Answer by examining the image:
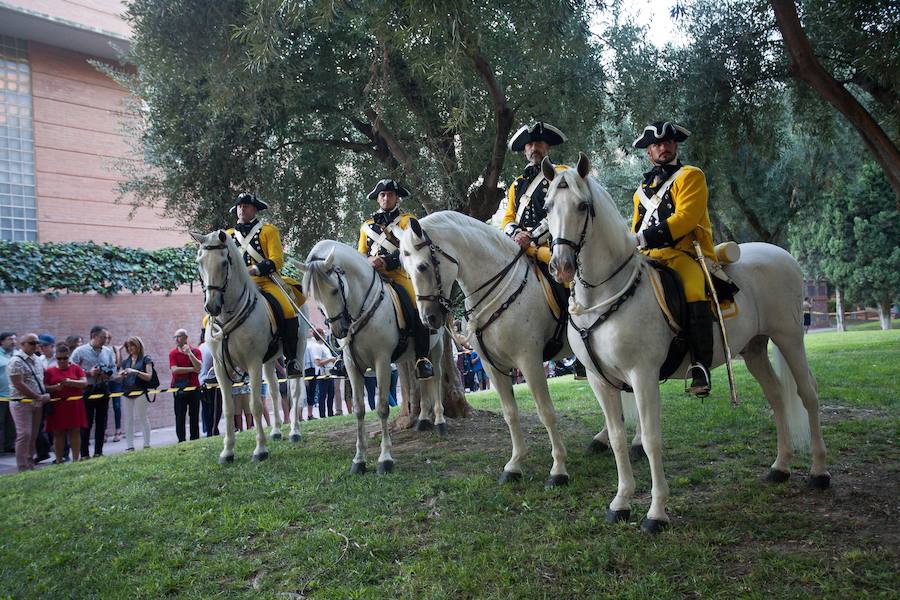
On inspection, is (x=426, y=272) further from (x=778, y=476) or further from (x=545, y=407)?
(x=778, y=476)

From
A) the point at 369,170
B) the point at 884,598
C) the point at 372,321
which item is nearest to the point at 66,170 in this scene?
the point at 369,170

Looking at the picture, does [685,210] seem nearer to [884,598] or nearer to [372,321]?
[884,598]

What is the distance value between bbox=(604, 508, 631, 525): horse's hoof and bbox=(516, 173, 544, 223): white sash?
3.27 meters

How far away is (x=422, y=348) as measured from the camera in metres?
8.20

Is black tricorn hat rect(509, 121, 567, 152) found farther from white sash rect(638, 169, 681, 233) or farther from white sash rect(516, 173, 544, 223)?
white sash rect(638, 169, 681, 233)

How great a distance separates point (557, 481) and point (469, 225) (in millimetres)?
2653

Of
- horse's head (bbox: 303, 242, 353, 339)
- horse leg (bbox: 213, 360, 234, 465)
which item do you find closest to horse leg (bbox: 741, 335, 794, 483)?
horse's head (bbox: 303, 242, 353, 339)

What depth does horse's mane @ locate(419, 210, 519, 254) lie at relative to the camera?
6.26 m

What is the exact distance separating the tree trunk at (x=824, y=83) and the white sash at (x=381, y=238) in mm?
5079

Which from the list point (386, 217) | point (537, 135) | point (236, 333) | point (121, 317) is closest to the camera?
point (537, 135)

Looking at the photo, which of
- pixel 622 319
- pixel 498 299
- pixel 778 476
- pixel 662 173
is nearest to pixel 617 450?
pixel 622 319

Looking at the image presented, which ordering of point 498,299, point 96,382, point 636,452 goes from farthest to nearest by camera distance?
1. point 96,382
2. point 636,452
3. point 498,299

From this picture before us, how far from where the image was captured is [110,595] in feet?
15.1

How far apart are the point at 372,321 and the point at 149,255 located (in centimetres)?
1101
